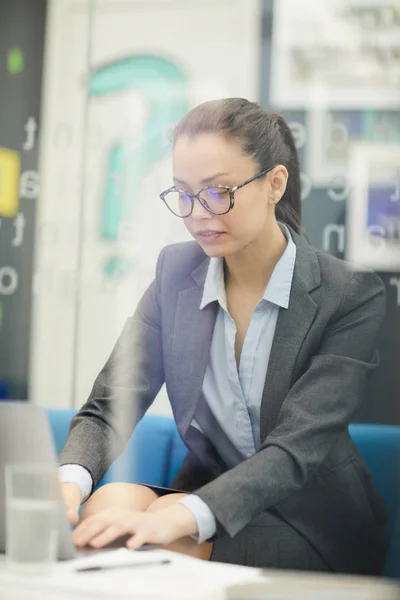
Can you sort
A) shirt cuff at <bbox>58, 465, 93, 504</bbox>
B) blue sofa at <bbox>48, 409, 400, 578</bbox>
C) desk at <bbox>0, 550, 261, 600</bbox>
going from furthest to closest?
→ blue sofa at <bbox>48, 409, 400, 578</bbox>, shirt cuff at <bbox>58, 465, 93, 504</bbox>, desk at <bbox>0, 550, 261, 600</bbox>

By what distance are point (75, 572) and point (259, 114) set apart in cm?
91

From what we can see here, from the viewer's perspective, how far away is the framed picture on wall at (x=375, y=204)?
1.54 meters

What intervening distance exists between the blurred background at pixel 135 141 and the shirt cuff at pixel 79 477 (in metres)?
0.20

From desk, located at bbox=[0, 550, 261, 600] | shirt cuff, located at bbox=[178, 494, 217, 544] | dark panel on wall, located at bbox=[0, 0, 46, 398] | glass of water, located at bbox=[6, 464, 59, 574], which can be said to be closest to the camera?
desk, located at bbox=[0, 550, 261, 600]

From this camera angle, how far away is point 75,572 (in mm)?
1119

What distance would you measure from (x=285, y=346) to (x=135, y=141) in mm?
532

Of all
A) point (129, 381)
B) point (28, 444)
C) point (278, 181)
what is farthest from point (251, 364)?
point (28, 444)

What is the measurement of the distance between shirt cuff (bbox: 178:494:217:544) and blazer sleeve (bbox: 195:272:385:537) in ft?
0.04

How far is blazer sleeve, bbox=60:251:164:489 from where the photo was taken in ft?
5.30

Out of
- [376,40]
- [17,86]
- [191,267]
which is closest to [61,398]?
[191,267]

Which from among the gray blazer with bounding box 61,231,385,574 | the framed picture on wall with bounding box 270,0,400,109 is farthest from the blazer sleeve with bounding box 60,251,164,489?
the framed picture on wall with bounding box 270,0,400,109

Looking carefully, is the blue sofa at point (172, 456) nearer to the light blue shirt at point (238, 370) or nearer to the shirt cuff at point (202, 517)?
the light blue shirt at point (238, 370)

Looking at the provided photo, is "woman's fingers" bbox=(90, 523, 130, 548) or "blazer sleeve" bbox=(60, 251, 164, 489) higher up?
"blazer sleeve" bbox=(60, 251, 164, 489)

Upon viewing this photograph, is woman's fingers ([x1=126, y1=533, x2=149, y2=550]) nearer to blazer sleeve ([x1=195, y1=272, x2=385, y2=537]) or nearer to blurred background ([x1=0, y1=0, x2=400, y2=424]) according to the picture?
blazer sleeve ([x1=195, y1=272, x2=385, y2=537])
